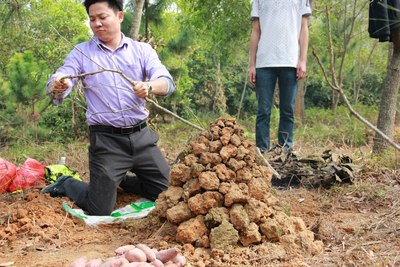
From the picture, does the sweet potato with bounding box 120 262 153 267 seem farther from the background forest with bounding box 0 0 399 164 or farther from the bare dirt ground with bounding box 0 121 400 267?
the background forest with bounding box 0 0 399 164

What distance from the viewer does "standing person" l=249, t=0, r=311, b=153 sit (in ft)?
12.9

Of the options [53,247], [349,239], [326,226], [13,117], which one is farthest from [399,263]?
[13,117]

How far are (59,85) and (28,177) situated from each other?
4.68ft

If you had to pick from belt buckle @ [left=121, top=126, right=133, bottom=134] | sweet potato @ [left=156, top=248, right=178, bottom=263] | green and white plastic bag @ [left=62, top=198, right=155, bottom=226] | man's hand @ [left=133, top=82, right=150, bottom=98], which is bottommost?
green and white plastic bag @ [left=62, top=198, right=155, bottom=226]

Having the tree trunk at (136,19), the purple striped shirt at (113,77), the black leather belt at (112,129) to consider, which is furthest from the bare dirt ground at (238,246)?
the tree trunk at (136,19)

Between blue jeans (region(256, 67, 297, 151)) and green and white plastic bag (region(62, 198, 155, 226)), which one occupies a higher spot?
blue jeans (region(256, 67, 297, 151))

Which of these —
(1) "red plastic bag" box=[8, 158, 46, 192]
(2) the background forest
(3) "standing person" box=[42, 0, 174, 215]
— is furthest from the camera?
(2) the background forest

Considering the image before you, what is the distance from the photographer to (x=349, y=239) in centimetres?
244

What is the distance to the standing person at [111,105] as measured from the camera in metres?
3.12

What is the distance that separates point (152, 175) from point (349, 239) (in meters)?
1.46

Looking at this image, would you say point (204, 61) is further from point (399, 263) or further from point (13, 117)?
point (399, 263)

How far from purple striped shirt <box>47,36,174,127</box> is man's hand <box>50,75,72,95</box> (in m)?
0.28

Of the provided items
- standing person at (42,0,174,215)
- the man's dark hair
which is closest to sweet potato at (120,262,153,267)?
standing person at (42,0,174,215)

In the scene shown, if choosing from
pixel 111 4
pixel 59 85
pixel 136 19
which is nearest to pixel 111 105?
pixel 59 85
